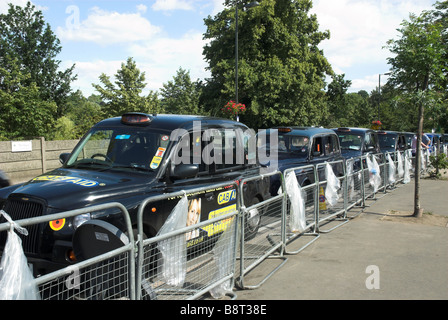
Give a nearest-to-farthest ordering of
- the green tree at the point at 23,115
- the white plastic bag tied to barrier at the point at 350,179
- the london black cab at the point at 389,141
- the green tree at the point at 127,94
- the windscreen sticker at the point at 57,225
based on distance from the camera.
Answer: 1. the windscreen sticker at the point at 57,225
2. the white plastic bag tied to barrier at the point at 350,179
3. the london black cab at the point at 389,141
4. the green tree at the point at 23,115
5. the green tree at the point at 127,94

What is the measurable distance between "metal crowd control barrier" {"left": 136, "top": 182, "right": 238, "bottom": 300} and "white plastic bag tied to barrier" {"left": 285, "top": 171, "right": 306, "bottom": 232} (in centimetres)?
204

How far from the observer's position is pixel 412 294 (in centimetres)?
456

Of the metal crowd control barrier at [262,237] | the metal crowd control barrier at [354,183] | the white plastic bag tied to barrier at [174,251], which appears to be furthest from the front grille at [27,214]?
the metal crowd control barrier at [354,183]

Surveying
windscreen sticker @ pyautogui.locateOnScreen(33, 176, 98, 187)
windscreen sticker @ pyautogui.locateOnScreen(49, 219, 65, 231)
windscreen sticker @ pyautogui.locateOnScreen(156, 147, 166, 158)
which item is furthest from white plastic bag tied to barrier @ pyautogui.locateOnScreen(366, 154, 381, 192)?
windscreen sticker @ pyautogui.locateOnScreen(49, 219, 65, 231)

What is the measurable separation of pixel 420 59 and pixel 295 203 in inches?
181

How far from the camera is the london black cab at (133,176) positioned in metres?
3.74

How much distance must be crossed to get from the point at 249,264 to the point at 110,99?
88.7ft

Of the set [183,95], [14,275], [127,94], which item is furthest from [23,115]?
[183,95]

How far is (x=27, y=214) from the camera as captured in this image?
3904 mm

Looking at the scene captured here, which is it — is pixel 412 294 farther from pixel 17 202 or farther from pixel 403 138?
pixel 403 138

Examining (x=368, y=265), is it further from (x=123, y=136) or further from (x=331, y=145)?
(x=331, y=145)

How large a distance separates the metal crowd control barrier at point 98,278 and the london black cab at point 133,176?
0.81 metres

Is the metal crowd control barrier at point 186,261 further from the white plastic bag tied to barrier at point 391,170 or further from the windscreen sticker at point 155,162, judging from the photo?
the white plastic bag tied to barrier at point 391,170
